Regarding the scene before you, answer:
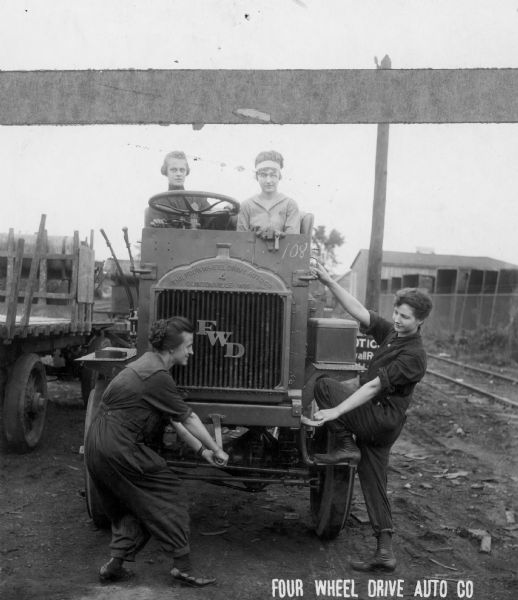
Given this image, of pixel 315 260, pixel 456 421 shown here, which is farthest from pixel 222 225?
pixel 456 421

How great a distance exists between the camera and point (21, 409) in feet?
22.4

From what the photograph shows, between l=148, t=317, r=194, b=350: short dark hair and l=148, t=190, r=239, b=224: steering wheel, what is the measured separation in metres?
1.07

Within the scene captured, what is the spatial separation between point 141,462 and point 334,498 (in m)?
1.53

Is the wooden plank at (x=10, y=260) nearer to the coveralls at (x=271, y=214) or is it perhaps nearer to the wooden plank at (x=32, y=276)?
the wooden plank at (x=32, y=276)

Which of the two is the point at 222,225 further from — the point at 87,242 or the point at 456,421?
the point at 456,421

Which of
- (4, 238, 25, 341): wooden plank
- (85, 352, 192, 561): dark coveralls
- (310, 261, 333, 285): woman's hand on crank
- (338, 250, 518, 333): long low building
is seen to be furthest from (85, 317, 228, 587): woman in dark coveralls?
(338, 250, 518, 333): long low building

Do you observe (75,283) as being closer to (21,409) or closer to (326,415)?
(21,409)

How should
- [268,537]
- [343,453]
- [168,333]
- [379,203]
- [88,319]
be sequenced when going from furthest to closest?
[379,203] < [88,319] < [268,537] < [343,453] < [168,333]

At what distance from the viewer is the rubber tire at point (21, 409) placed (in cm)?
682

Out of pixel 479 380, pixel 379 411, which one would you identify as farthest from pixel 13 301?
pixel 479 380

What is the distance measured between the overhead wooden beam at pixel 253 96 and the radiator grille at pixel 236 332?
5.83ft

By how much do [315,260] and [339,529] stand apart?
6.16 ft

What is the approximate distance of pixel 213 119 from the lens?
5688 millimetres

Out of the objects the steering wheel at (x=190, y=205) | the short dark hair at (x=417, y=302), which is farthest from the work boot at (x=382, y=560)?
the steering wheel at (x=190, y=205)
